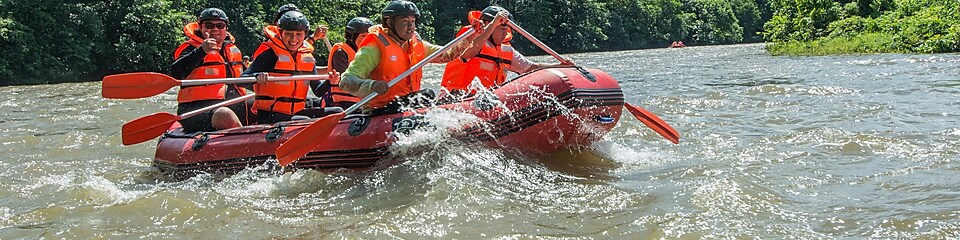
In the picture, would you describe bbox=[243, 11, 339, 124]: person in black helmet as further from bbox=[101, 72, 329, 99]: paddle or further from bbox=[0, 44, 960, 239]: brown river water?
bbox=[0, 44, 960, 239]: brown river water

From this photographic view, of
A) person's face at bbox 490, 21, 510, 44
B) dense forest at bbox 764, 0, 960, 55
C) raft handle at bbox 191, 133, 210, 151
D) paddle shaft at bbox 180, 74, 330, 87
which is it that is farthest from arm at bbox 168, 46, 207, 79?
dense forest at bbox 764, 0, 960, 55

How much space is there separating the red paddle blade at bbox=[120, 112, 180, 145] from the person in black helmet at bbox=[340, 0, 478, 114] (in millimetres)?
1618

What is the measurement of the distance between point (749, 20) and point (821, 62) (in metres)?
53.4

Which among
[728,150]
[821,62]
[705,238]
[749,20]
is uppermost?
[705,238]

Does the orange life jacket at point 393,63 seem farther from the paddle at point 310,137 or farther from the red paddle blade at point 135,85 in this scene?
the red paddle blade at point 135,85

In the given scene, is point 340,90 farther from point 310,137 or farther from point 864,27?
point 864,27

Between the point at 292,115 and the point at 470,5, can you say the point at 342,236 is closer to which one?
the point at 292,115

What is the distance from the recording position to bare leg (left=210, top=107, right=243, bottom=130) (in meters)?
6.33

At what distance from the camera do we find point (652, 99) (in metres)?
11.4

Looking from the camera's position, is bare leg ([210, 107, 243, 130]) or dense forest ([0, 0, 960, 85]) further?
dense forest ([0, 0, 960, 85])

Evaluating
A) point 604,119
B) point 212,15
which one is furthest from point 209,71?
point 604,119

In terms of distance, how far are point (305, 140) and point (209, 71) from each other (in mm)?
1749

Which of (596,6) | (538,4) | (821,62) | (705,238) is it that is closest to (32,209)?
(705,238)

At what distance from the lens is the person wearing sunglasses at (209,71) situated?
6441 millimetres
